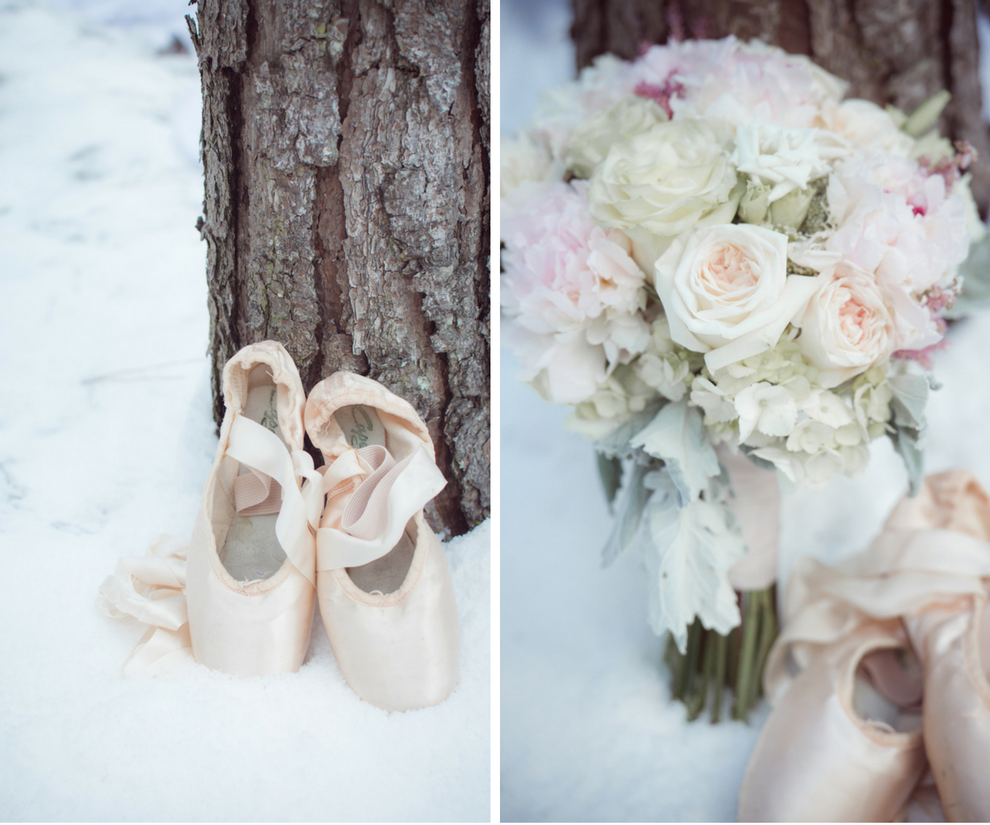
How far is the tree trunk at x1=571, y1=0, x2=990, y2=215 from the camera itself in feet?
2.96

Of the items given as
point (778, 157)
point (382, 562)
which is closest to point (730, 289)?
point (778, 157)

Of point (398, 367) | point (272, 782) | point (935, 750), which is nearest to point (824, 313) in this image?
point (398, 367)

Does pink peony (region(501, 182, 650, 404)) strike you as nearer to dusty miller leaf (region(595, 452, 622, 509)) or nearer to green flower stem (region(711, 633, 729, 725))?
dusty miller leaf (region(595, 452, 622, 509))

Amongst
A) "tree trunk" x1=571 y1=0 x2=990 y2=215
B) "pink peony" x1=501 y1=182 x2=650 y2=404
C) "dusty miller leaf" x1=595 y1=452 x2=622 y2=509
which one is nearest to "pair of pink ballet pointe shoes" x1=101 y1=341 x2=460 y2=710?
"pink peony" x1=501 y1=182 x2=650 y2=404

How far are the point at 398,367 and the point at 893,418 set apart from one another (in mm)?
456

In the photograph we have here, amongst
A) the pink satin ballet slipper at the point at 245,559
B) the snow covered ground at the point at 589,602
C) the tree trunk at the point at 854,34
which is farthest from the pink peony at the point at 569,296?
the tree trunk at the point at 854,34

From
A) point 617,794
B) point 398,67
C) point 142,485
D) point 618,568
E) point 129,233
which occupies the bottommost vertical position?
point 617,794

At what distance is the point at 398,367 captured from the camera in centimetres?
62

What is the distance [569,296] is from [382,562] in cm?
29

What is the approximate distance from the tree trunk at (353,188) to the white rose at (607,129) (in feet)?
0.37

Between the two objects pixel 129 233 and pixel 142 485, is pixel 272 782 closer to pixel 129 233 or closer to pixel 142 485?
pixel 142 485

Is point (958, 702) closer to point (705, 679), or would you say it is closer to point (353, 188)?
point (705, 679)

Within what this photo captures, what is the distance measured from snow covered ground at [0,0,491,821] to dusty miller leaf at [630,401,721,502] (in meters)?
0.21

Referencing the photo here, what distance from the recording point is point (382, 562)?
62cm
